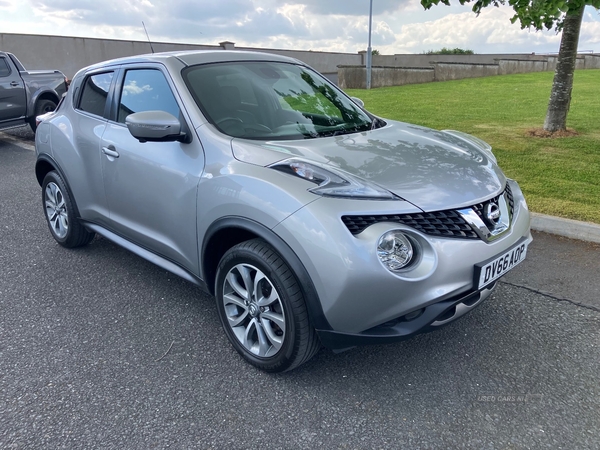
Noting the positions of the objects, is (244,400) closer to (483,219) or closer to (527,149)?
(483,219)

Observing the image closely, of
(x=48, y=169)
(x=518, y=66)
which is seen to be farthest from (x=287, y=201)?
(x=518, y=66)

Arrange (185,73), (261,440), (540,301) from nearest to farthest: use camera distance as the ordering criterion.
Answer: (261,440)
(185,73)
(540,301)

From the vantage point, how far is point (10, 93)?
10.1m

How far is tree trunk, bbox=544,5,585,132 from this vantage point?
745 cm

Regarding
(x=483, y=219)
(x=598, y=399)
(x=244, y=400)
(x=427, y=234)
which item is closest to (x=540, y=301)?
(x=598, y=399)

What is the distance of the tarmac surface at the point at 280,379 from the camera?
238 centimetres

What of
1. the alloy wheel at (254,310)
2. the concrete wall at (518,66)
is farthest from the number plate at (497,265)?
the concrete wall at (518,66)

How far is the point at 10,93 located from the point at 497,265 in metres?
10.5

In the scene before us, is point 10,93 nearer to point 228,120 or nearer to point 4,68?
point 4,68

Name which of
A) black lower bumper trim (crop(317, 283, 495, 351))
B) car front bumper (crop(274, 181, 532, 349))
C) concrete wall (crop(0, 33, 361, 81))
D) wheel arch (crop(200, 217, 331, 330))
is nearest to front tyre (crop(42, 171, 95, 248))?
wheel arch (crop(200, 217, 331, 330))

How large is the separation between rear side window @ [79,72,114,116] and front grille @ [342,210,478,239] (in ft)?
8.14

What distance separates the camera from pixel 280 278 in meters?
2.48

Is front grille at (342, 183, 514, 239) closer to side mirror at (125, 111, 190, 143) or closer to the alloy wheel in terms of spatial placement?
the alloy wheel

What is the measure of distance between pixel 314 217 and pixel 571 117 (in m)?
9.36
